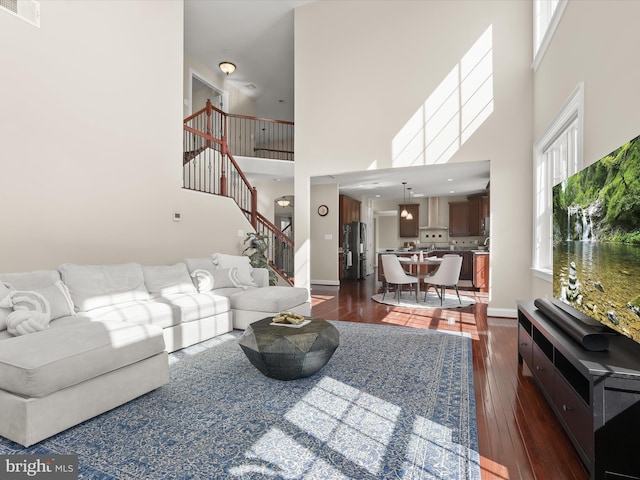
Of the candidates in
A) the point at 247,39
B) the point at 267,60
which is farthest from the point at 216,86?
the point at 247,39

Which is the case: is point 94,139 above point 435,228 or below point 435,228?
above

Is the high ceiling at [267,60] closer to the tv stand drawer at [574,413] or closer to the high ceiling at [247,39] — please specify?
the high ceiling at [247,39]

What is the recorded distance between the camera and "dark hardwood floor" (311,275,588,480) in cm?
179

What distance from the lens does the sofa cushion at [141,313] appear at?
325cm

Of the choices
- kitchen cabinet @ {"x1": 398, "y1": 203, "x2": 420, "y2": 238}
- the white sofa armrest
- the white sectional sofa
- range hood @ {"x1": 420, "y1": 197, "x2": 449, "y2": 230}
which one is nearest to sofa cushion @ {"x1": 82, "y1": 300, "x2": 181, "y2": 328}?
the white sectional sofa

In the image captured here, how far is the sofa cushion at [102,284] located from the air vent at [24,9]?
8.21ft

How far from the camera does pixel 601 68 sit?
2.76 metres

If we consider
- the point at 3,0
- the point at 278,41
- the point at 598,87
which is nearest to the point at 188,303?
the point at 3,0

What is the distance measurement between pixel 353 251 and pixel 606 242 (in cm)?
833

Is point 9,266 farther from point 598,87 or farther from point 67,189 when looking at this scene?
point 598,87

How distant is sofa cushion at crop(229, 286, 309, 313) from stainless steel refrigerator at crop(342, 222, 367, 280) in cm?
545

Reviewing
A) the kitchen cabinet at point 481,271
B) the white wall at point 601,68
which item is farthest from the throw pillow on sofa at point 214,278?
the kitchen cabinet at point 481,271

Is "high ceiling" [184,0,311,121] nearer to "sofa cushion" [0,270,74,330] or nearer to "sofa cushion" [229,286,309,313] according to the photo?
"sofa cushion" [229,286,309,313]

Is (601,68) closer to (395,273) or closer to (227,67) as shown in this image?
(395,273)
